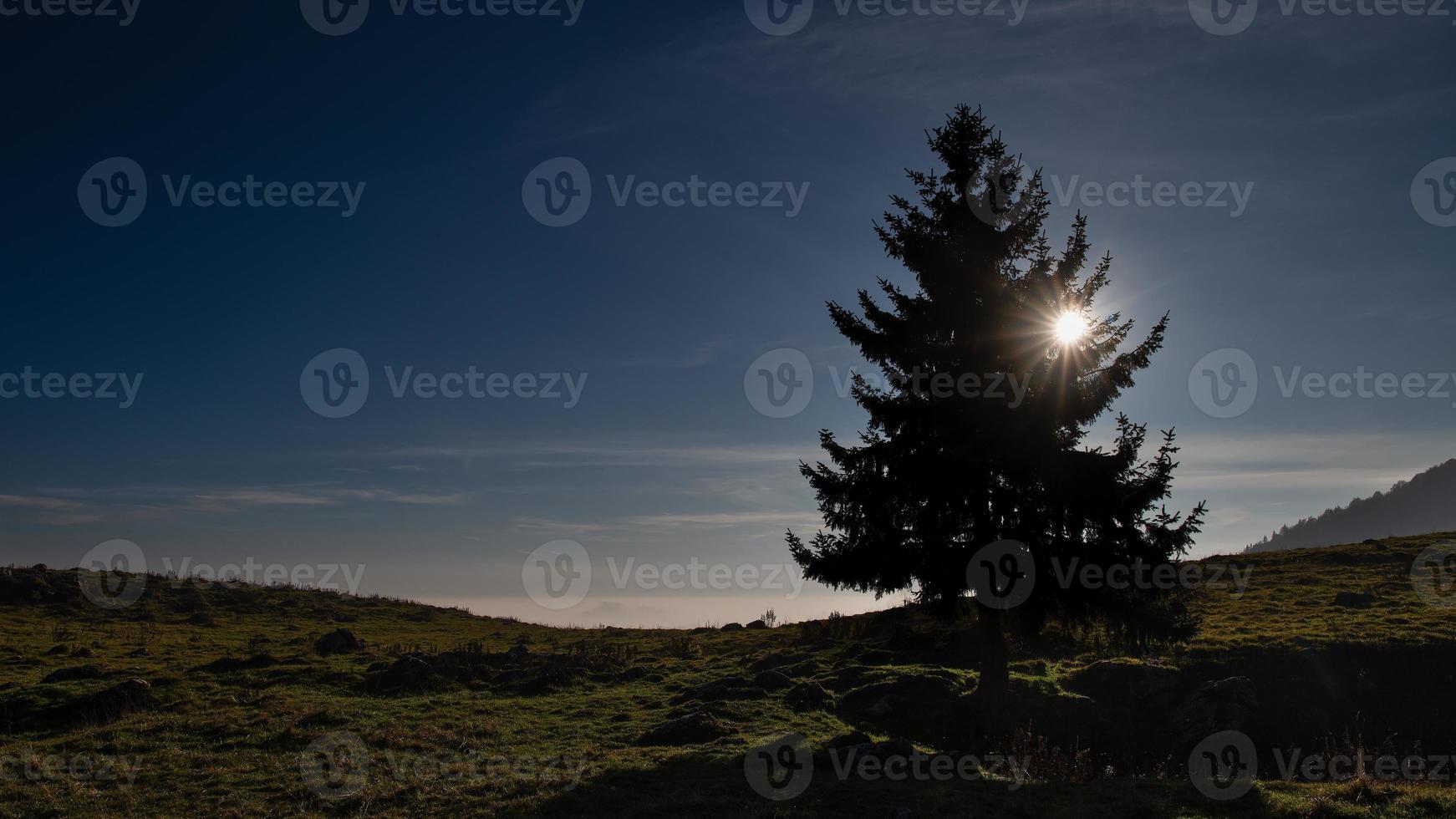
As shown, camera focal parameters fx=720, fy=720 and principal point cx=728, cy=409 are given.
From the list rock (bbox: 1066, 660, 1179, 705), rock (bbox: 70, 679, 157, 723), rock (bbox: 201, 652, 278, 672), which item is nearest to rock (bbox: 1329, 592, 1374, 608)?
rock (bbox: 1066, 660, 1179, 705)

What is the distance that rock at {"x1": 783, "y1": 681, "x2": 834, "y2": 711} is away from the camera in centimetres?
2330

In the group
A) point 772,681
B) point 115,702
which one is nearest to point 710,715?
point 772,681

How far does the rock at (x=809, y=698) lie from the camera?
917 inches

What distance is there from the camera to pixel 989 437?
2058 cm

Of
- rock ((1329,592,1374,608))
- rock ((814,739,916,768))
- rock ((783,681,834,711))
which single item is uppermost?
rock ((1329,592,1374,608))

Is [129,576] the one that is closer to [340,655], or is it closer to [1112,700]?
[340,655]

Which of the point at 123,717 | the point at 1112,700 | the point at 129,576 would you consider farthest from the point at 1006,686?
the point at 129,576

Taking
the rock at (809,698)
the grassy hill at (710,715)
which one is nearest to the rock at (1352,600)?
Result: the grassy hill at (710,715)

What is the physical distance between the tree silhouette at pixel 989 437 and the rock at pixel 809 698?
451 cm

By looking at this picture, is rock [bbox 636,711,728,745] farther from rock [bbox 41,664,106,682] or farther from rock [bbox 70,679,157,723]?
rock [bbox 41,664,106,682]

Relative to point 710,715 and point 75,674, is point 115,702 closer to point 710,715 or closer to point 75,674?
point 75,674

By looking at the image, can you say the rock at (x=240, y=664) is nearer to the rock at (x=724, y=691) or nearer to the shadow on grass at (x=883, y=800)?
the rock at (x=724, y=691)

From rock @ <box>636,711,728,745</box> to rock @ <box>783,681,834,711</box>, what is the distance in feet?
12.7

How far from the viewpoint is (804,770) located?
51.5ft
